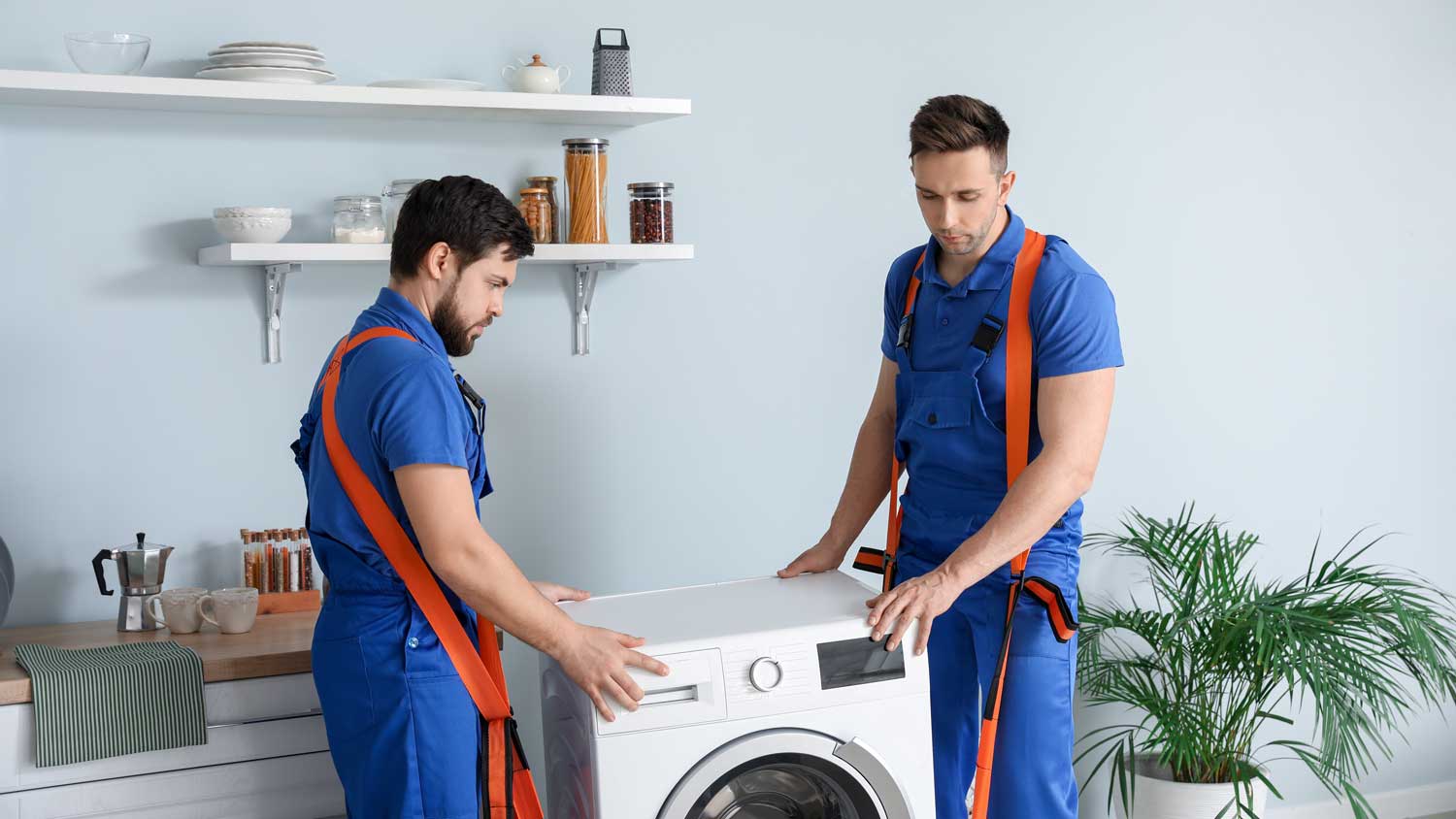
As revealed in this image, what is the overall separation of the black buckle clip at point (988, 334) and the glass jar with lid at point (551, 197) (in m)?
0.97

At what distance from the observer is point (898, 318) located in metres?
2.32

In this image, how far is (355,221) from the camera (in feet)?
8.05

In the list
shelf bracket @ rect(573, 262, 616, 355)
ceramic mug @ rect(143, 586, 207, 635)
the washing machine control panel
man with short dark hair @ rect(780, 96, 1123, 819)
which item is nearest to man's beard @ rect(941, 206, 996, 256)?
man with short dark hair @ rect(780, 96, 1123, 819)

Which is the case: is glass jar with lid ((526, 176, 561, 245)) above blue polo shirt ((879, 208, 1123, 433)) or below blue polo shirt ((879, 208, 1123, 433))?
above

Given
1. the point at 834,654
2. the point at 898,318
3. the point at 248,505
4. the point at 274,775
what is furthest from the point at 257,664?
the point at 898,318

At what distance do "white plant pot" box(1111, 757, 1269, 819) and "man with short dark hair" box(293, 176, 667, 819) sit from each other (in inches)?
64.8

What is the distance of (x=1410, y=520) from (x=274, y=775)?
3.01m

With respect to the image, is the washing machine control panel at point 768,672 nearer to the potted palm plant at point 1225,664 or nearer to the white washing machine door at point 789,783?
the white washing machine door at point 789,783

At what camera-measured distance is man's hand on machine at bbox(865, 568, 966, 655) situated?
1.90 meters

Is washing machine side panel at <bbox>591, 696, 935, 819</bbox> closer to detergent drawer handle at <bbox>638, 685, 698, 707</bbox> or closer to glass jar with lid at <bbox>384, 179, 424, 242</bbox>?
detergent drawer handle at <bbox>638, 685, 698, 707</bbox>

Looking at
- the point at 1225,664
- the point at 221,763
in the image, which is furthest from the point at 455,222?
the point at 1225,664

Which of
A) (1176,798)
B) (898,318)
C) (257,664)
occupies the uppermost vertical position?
(898,318)

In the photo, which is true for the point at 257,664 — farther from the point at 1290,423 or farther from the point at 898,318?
the point at 1290,423

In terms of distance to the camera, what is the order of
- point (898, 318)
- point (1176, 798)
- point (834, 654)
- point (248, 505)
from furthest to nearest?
point (1176, 798), point (248, 505), point (898, 318), point (834, 654)
